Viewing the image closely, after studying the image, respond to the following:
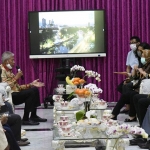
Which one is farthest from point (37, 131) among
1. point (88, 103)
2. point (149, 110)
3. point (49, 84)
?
point (49, 84)

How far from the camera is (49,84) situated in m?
8.50

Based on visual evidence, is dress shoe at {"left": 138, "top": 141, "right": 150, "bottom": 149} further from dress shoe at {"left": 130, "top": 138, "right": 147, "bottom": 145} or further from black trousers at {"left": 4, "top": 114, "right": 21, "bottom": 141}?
black trousers at {"left": 4, "top": 114, "right": 21, "bottom": 141}

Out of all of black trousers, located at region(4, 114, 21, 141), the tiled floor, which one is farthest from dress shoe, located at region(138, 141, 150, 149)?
black trousers, located at region(4, 114, 21, 141)

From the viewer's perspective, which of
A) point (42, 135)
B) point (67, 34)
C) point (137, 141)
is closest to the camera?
point (137, 141)

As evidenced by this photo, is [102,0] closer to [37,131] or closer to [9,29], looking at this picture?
[9,29]

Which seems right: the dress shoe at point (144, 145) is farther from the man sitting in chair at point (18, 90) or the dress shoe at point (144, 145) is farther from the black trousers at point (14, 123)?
the man sitting in chair at point (18, 90)

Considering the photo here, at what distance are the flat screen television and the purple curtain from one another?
7.0 inches

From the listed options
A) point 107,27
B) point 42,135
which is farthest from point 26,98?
point 107,27

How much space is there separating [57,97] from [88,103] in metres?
1.14

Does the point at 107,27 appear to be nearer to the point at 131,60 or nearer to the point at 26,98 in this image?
the point at 131,60

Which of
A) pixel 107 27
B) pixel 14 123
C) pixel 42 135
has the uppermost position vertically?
pixel 107 27

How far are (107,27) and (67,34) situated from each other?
2.61ft

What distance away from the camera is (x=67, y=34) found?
27.4 ft

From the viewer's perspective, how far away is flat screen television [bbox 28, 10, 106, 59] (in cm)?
828
